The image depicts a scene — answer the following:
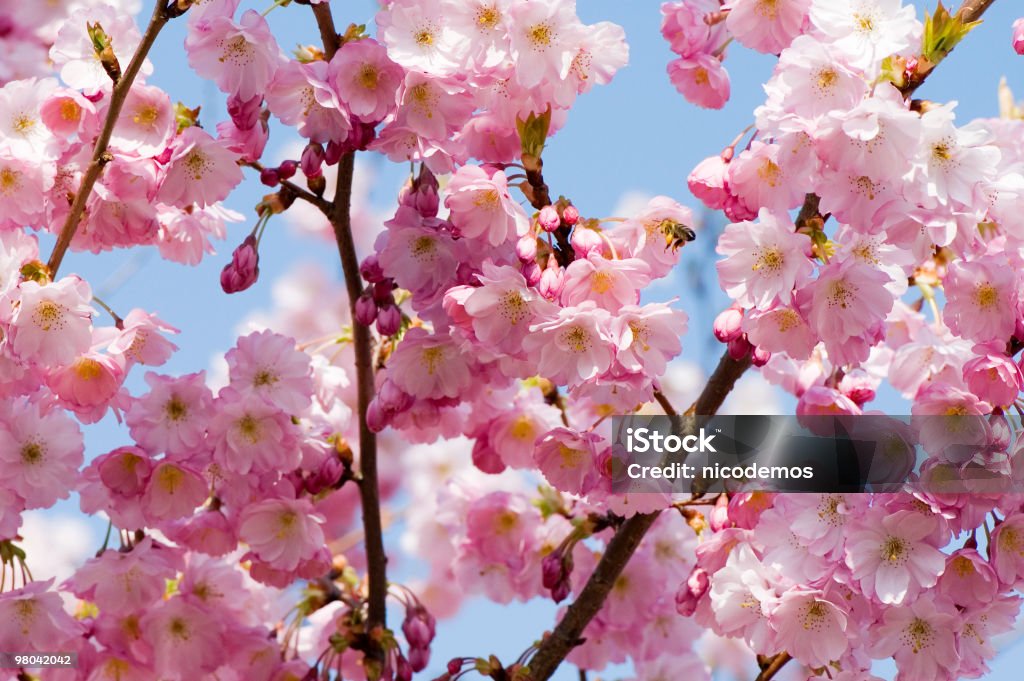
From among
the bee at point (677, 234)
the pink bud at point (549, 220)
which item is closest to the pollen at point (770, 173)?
the bee at point (677, 234)

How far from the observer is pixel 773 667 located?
101 inches

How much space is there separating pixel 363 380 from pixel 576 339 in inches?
30.6

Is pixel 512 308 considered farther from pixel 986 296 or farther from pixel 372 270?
pixel 986 296

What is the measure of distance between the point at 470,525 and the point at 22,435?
1.17 meters

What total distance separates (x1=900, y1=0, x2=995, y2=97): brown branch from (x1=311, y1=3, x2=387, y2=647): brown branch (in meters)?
1.07

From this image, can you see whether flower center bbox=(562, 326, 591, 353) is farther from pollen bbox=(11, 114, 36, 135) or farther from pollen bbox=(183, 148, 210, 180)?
pollen bbox=(11, 114, 36, 135)

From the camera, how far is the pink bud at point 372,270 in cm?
260

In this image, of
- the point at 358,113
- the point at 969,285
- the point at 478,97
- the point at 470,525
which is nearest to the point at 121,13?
the point at 358,113

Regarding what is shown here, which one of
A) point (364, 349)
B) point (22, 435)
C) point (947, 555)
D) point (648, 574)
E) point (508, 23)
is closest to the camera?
point (947, 555)

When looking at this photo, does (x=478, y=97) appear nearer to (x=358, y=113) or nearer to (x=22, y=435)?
(x=358, y=113)

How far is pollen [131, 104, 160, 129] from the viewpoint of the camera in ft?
8.43

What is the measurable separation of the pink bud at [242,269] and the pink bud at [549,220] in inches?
24.6

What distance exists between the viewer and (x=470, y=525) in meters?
3.35

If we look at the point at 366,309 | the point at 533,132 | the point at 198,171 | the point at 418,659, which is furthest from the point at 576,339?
the point at 418,659
